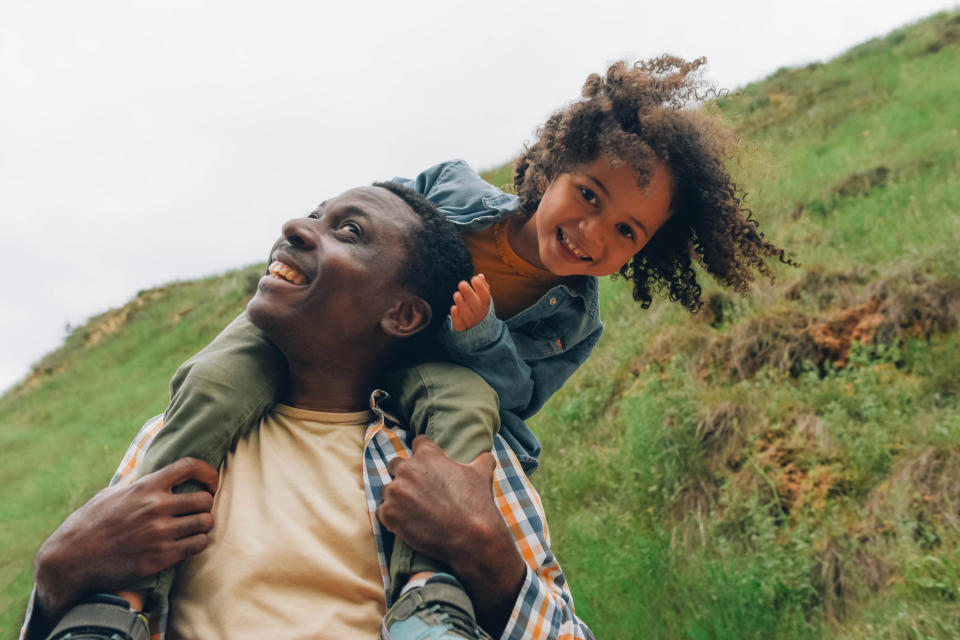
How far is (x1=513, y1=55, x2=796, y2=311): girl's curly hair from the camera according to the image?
2307 millimetres

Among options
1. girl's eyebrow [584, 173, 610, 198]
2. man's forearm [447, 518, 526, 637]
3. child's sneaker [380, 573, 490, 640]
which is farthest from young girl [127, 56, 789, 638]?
child's sneaker [380, 573, 490, 640]

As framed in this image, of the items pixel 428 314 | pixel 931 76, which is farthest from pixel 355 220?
pixel 931 76

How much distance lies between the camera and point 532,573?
168 cm

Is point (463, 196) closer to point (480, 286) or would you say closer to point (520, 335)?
point (520, 335)

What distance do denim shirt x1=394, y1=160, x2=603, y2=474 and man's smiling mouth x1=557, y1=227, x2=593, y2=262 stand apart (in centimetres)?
15

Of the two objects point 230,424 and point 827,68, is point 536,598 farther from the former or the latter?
point 827,68

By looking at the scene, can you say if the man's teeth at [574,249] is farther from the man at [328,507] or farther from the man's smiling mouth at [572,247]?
the man at [328,507]

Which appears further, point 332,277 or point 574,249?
point 574,249

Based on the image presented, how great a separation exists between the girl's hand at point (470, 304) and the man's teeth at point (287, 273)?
1.29ft

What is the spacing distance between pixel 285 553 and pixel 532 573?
1.83ft

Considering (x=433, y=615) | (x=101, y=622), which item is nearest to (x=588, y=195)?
(x=433, y=615)

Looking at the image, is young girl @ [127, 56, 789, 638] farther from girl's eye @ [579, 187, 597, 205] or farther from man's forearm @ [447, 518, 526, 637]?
man's forearm @ [447, 518, 526, 637]

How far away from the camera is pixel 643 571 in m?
2.98

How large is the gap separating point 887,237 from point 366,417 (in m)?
3.85
